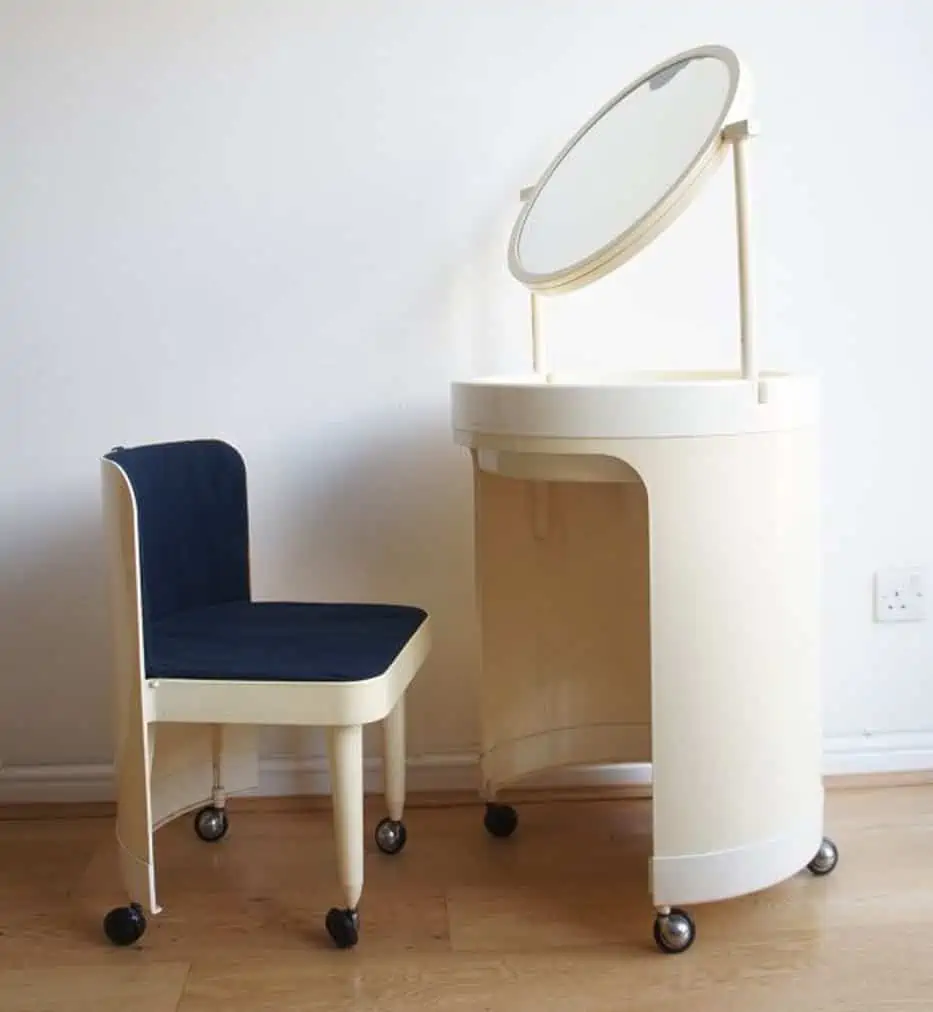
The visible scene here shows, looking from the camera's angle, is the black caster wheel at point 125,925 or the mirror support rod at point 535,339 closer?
the black caster wheel at point 125,925

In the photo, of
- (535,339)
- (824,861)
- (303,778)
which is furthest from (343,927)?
(535,339)

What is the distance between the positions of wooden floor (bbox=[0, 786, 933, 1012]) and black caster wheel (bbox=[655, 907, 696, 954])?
0.01 meters

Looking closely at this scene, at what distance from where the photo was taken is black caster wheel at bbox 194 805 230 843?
1.80 m

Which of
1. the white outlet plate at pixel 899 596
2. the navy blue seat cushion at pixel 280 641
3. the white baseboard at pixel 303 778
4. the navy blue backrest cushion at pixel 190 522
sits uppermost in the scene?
the navy blue backrest cushion at pixel 190 522

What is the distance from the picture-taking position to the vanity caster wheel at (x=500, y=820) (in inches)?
71.0

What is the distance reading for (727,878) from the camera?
1454 millimetres

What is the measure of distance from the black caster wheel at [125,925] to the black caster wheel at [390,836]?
1.19ft

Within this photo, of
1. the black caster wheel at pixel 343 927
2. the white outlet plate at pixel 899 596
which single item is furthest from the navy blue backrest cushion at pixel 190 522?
the white outlet plate at pixel 899 596

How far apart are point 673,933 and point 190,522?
82 cm

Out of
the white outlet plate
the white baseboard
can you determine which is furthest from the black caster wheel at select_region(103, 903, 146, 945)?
the white outlet plate

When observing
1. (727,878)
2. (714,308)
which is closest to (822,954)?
(727,878)

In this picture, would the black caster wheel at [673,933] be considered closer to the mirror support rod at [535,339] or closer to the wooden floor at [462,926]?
the wooden floor at [462,926]

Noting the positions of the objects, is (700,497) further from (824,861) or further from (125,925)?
(125,925)

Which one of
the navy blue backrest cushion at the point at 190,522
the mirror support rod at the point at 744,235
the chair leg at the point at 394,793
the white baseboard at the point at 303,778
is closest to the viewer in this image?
the mirror support rod at the point at 744,235
